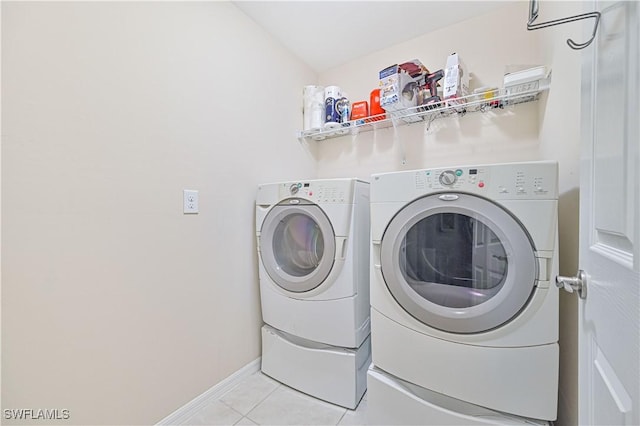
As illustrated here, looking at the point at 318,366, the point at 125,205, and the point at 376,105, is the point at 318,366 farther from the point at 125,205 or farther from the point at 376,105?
the point at 376,105

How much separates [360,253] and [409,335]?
0.46m

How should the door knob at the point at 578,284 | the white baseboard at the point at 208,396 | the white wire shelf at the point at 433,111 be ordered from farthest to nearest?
the white wire shelf at the point at 433,111 < the white baseboard at the point at 208,396 < the door knob at the point at 578,284

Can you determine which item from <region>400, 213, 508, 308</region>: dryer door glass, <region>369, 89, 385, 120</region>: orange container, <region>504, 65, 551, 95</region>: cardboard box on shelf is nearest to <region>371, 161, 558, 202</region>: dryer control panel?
<region>400, 213, 508, 308</region>: dryer door glass

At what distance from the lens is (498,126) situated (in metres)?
1.65

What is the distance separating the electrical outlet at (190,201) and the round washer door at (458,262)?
3.18 ft

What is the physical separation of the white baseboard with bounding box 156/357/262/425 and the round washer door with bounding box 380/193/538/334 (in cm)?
108

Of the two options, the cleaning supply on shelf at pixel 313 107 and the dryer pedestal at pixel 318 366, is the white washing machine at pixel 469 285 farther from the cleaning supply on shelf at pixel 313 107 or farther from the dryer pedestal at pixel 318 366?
the cleaning supply on shelf at pixel 313 107

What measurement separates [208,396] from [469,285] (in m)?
1.43

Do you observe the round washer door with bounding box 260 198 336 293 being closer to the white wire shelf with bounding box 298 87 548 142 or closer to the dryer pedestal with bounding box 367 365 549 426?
the dryer pedestal with bounding box 367 365 549 426

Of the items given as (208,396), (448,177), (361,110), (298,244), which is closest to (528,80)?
(448,177)

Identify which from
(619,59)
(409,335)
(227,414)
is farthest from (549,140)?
(227,414)

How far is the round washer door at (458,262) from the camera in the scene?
0.97 metres

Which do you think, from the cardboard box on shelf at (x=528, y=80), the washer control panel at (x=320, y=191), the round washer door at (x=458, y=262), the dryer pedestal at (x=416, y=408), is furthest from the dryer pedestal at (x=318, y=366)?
the cardboard box on shelf at (x=528, y=80)

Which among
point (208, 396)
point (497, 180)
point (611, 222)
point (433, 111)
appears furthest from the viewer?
point (433, 111)
